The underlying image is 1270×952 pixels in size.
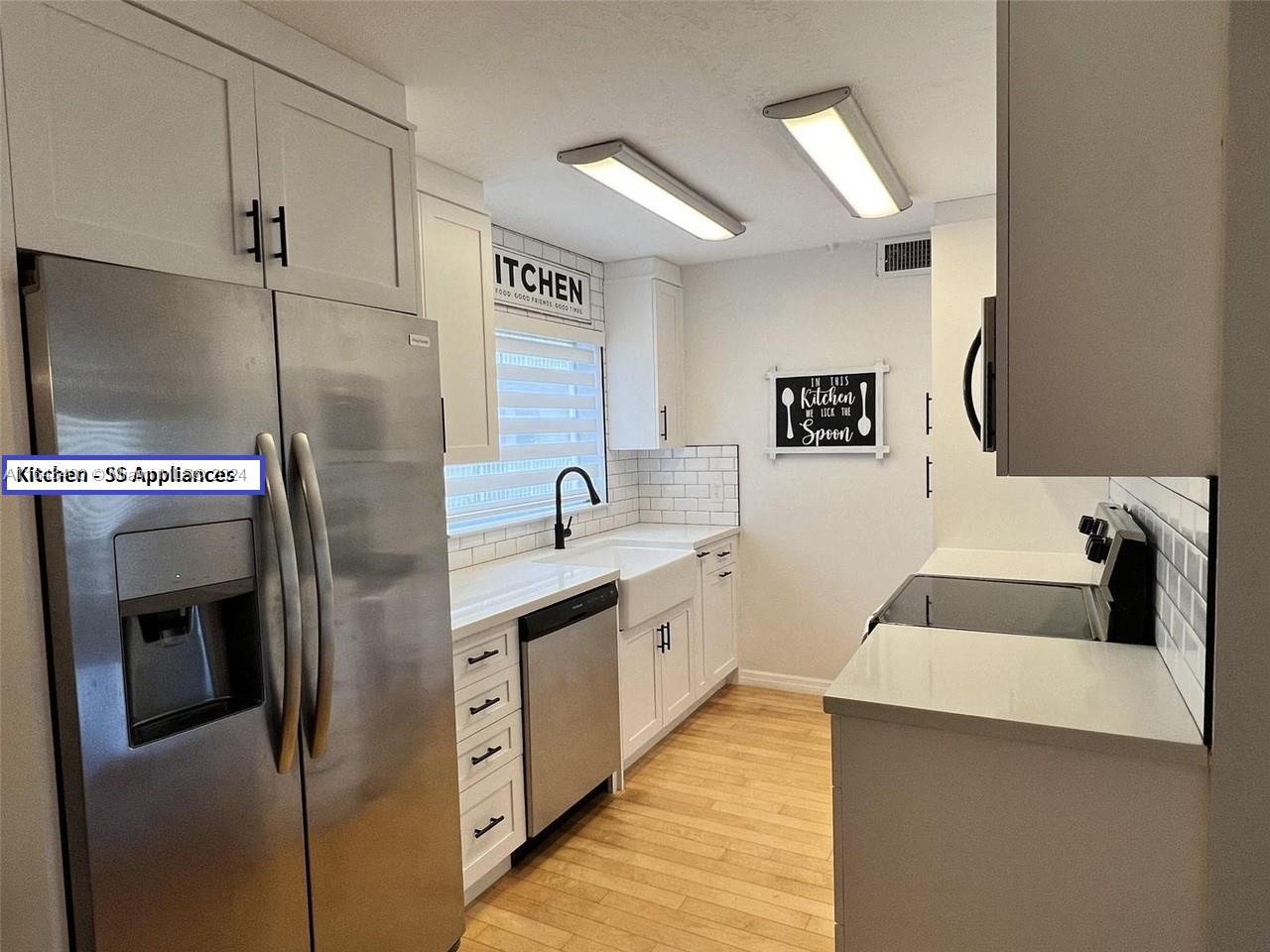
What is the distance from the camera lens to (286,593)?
5.43 feet

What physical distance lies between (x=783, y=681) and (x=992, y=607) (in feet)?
7.73

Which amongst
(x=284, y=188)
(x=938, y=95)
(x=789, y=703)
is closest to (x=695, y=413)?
(x=789, y=703)

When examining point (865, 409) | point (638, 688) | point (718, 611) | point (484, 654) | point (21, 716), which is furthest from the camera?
point (718, 611)

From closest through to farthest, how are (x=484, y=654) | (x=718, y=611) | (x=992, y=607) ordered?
(x=992, y=607), (x=484, y=654), (x=718, y=611)

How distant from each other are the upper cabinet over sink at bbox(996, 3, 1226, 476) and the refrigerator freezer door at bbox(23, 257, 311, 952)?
1501 mm

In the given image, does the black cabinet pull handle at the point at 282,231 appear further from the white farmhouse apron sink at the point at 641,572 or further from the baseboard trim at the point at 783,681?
the baseboard trim at the point at 783,681

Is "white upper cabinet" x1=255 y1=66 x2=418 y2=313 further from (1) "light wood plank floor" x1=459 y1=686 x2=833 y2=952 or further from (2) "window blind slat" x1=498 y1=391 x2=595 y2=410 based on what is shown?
(1) "light wood plank floor" x1=459 y1=686 x2=833 y2=952

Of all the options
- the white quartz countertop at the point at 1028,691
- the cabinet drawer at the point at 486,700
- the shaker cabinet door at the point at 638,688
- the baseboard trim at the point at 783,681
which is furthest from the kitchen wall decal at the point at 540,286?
the white quartz countertop at the point at 1028,691

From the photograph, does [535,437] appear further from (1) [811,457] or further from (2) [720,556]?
(1) [811,457]

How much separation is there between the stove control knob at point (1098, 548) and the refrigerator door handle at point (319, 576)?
1.93 meters

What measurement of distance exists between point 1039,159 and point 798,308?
304cm

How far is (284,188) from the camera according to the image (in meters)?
1.78

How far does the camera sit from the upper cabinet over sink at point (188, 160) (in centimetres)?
134

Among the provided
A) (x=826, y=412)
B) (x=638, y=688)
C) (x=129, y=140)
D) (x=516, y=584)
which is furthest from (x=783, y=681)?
(x=129, y=140)
